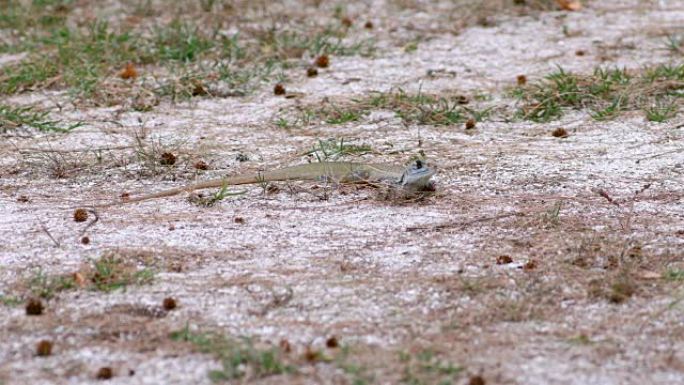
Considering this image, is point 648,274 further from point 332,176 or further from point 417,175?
point 332,176

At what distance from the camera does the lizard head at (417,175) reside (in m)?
4.48

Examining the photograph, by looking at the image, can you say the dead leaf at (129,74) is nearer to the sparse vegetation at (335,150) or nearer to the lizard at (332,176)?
the sparse vegetation at (335,150)

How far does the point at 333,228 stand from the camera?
4199 mm

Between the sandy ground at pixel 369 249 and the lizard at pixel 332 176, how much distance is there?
0.07 m

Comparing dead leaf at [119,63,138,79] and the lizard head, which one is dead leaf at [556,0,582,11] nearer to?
dead leaf at [119,63,138,79]

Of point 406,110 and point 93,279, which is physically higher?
point 93,279

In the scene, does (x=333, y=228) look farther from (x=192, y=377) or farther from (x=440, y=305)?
(x=192, y=377)

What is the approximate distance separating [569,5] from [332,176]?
11.1ft

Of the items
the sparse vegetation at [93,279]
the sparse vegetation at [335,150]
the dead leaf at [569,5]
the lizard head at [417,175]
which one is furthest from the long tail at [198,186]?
the dead leaf at [569,5]

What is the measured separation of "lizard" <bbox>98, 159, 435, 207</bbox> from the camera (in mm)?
4531

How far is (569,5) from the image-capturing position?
7.42m

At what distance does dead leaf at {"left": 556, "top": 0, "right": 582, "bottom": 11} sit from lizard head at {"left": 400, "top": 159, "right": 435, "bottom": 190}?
332 centimetres

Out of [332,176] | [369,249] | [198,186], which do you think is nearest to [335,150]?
[332,176]

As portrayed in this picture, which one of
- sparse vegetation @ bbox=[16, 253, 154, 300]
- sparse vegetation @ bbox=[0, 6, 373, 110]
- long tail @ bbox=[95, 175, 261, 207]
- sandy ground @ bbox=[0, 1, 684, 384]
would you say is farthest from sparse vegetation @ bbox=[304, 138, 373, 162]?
sparse vegetation @ bbox=[16, 253, 154, 300]
